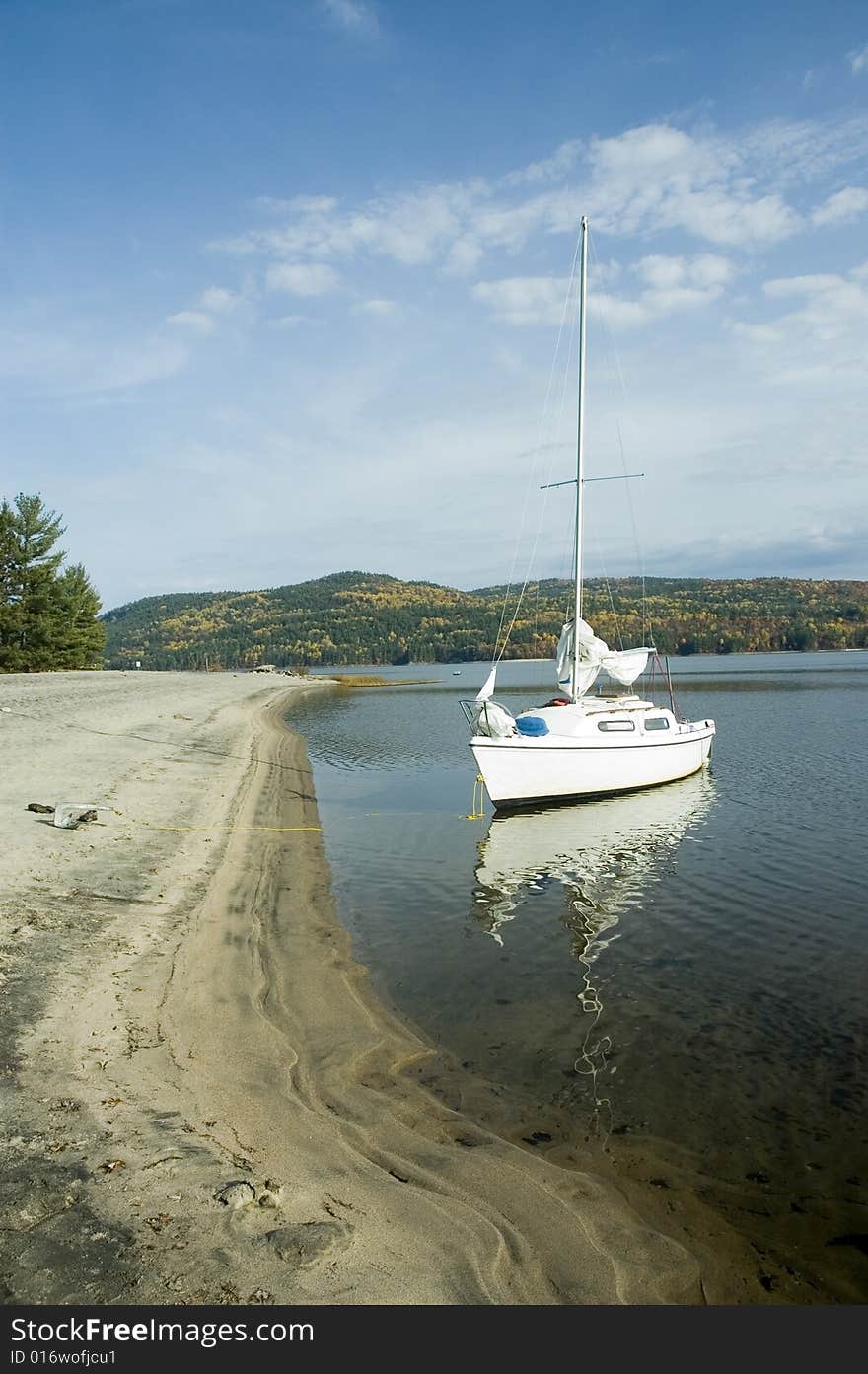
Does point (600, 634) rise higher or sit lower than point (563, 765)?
higher

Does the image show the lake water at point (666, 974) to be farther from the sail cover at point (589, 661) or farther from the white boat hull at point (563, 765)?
the sail cover at point (589, 661)

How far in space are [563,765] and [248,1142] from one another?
17382 millimetres

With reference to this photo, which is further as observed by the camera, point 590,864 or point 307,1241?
point 590,864

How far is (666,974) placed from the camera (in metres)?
10.6

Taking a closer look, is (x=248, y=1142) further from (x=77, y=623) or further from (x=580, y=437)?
(x=77, y=623)

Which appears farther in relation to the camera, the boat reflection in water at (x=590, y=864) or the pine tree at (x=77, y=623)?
the pine tree at (x=77, y=623)

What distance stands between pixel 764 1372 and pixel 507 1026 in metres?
4.99

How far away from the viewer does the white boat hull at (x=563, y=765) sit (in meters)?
21.9

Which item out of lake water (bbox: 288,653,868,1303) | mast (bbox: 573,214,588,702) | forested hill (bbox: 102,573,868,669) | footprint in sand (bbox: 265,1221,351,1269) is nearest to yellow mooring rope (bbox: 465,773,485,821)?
lake water (bbox: 288,653,868,1303)

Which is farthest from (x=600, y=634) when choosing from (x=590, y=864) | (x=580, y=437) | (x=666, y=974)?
(x=666, y=974)

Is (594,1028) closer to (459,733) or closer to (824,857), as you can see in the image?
(824,857)

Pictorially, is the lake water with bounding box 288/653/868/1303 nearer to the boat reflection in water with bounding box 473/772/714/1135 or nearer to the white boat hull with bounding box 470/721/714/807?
the boat reflection in water with bounding box 473/772/714/1135

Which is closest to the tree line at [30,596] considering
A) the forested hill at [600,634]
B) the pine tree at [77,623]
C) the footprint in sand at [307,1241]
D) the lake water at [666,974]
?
the pine tree at [77,623]

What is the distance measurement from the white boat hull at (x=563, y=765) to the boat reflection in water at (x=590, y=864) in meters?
0.50
